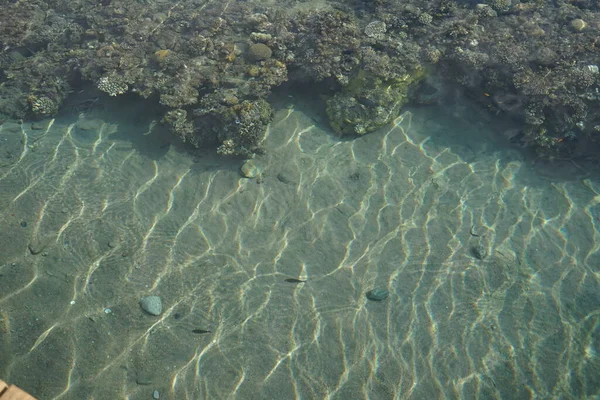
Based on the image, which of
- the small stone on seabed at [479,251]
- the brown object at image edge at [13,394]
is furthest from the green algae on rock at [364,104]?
the brown object at image edge at [13,394]

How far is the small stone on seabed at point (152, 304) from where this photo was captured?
5.39 m

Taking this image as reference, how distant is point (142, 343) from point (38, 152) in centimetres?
449

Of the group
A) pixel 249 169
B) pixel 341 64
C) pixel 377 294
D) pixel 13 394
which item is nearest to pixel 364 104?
pixel 341 64

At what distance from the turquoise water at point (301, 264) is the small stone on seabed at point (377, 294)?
0.08 m

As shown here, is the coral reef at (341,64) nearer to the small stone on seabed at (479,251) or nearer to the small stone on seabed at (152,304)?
the small stone on seabed at (479,251)

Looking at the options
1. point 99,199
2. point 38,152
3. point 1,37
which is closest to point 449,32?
point 99,199

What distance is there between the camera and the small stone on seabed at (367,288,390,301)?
219 inches

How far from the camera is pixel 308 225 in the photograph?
6289 millimetres

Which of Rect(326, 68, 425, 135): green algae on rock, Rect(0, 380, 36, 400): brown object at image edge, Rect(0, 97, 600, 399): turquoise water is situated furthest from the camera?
Rect(326, 68, 425, 135): green algae on rock

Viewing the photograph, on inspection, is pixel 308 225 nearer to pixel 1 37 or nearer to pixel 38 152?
pixel 38 152

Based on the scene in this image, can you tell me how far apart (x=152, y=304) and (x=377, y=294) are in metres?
3.21

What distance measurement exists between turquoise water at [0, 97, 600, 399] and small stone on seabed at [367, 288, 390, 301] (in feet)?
0.28

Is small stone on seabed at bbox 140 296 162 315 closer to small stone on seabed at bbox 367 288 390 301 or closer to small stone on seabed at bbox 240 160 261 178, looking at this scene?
small stone on seabed at bbox 240 160 261 178

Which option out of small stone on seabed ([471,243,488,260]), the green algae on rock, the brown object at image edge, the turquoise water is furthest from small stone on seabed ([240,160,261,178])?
the brown object at image edge
